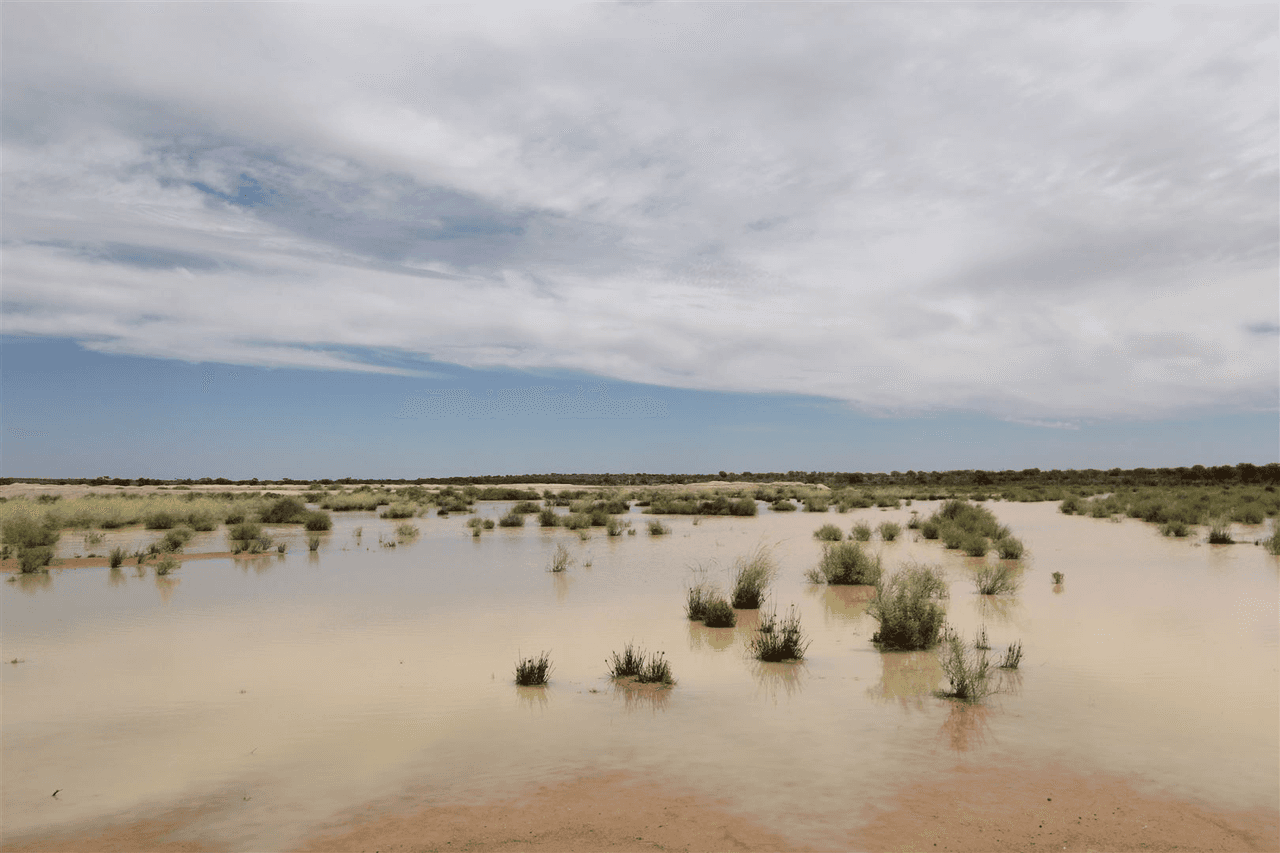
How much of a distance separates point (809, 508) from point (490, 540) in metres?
20.7

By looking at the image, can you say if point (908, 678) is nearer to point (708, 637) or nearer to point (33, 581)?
point (708, 637)

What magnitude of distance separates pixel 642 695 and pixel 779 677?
5.69 feet

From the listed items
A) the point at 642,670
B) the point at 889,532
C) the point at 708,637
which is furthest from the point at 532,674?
the point at 889,532

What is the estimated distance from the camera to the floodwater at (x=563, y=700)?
6.05 metres

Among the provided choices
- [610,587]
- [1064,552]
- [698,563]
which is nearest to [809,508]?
[1064,552]

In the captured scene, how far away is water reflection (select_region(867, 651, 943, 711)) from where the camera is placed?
815 cm

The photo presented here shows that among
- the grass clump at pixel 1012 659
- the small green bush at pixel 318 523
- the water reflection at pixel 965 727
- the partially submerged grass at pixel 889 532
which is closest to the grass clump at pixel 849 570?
the grass clump at pixel 1012 659

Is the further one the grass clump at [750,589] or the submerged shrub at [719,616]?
the grass clump at [750,589]

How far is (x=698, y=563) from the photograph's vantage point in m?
19.2

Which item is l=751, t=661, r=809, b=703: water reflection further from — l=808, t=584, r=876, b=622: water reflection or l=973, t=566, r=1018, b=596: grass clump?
l=973, t=566, r=1018, b=596: grass clump

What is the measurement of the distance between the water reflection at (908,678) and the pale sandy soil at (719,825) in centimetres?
217

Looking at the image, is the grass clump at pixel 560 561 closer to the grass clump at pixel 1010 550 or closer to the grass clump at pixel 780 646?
the grass clump at pixel 780 646

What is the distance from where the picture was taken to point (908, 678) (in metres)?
8.90

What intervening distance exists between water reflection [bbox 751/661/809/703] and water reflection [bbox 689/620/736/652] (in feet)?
3.29
